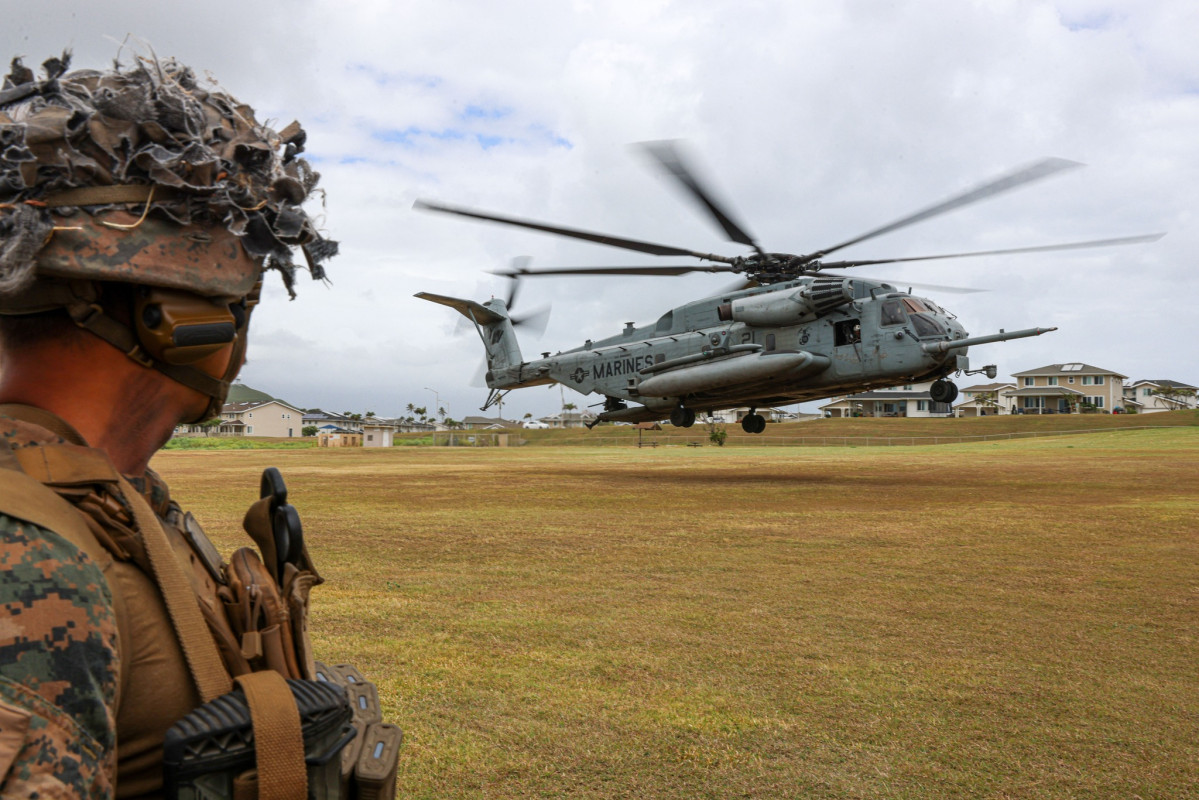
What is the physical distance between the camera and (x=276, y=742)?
3.65ft

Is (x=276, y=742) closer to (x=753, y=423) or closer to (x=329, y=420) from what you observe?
(x=753, y=423)

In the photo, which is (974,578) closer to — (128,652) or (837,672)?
(837,672)

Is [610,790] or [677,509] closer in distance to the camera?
[610,790]

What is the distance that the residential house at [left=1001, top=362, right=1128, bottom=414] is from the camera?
290 feet

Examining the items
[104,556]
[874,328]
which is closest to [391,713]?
[104,556]

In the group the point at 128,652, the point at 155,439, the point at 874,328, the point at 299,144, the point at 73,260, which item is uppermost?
the point at 874,328

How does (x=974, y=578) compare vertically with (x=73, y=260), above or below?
below

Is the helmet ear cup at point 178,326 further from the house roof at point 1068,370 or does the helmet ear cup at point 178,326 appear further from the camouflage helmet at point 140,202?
the house roof at point 1068,370

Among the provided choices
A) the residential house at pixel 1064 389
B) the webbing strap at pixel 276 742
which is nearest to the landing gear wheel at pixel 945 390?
the webbing strap at pixel 276 742

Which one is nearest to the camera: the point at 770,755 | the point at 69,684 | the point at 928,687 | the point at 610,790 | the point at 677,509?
the point at 69,684

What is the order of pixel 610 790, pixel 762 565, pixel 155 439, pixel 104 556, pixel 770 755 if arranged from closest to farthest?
pixel 104 556, pixel 155 439, pixel 610 790, pixel 770 755, pixel 762 565

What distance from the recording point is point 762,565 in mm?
7621

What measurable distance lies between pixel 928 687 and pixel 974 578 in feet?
10.2

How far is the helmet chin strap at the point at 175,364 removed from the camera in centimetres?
123
